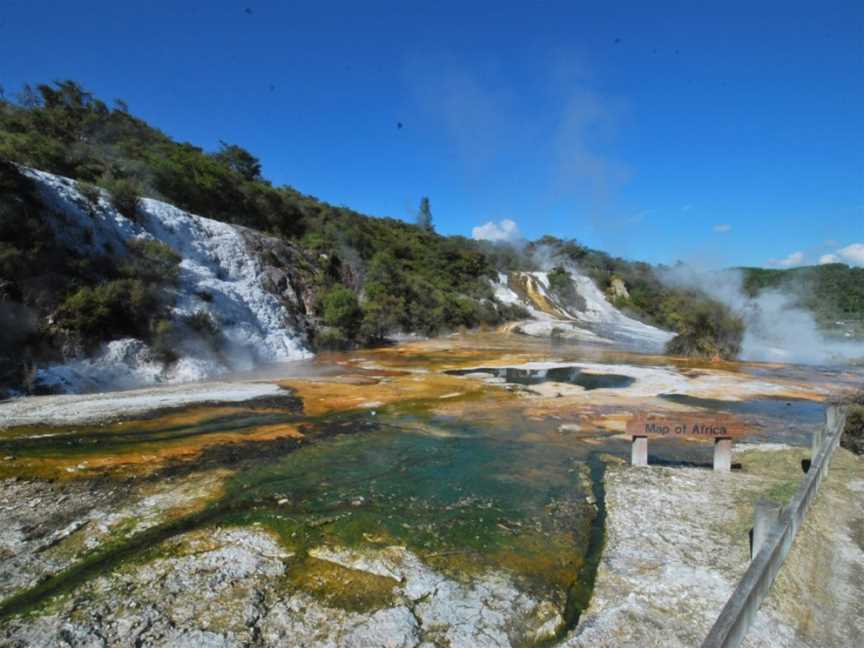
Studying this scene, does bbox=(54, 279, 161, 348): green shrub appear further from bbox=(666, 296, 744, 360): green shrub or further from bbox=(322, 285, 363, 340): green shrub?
bbox=(666, 296, 744, 360): green shrub

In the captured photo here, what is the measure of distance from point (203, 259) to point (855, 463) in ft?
68.6

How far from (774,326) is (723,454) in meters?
22.3

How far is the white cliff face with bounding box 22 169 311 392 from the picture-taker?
12.0m

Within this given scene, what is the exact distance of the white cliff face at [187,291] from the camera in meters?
12.0

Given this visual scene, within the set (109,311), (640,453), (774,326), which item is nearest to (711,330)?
(774,326)

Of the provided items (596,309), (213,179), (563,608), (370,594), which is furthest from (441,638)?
(596,309)

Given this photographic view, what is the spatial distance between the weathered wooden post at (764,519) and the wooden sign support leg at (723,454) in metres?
2.58

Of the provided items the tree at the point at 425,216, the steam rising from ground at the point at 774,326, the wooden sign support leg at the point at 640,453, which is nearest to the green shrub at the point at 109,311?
the wooden sign support leg at the point at 640,453

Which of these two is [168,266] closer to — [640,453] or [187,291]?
[187,291]

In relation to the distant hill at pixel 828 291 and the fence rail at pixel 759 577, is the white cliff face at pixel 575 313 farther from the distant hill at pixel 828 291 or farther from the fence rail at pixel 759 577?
the fence rail at pixel 759 577

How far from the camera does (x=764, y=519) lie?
348 centimetres

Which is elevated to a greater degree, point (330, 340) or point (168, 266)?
point (168, 266)

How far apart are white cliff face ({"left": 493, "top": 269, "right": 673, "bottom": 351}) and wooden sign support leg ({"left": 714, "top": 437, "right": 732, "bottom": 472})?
74.1 feet

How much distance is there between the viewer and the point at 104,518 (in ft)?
14.3
